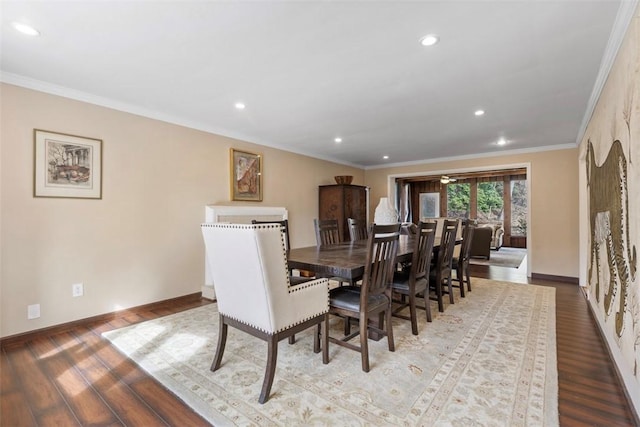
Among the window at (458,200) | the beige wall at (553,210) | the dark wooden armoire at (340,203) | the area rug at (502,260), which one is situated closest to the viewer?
the beige wall at (553,210)

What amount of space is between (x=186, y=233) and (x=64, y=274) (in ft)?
4.12

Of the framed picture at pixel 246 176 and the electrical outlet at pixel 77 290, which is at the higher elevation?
the framed picture at pixel 246 176

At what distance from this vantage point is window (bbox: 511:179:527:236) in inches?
377

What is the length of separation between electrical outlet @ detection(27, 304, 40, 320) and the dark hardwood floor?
6.5 inches

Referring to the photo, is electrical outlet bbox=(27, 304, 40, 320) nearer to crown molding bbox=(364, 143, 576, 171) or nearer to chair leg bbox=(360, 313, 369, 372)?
chair leg bbox=(360, 313, 369, 372)

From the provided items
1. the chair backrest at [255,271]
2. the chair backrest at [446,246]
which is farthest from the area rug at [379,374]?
the chair backrest at [446,246]

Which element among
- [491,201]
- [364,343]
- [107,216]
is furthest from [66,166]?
[491,201]

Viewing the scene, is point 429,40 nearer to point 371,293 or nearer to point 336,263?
point 336,263

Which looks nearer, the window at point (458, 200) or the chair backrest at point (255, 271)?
the chair backrest at point (255, 271)

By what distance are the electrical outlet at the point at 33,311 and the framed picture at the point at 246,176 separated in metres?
2.35

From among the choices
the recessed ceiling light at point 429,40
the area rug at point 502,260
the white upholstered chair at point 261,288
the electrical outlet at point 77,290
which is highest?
the recessed ceiling light at point 429,40

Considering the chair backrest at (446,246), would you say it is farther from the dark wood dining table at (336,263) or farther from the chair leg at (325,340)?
the chair leg at (325,340)

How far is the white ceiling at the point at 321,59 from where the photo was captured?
1749 millimetres

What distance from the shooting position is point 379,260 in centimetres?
214
